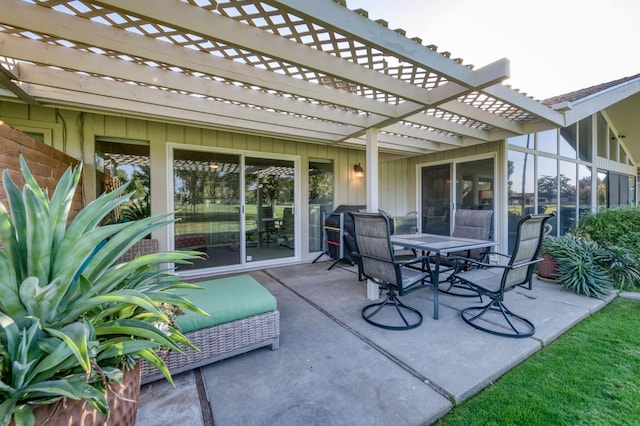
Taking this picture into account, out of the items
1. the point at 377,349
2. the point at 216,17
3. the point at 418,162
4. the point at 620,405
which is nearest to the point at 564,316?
the point at 620,405

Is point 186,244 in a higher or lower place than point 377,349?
higher

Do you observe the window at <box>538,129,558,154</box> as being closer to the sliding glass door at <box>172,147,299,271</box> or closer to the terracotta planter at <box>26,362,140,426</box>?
the sliding glass door at <box>172,147,299,271</box>

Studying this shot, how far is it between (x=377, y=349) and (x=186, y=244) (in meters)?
3.58

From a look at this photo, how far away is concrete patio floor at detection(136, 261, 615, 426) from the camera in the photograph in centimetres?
157

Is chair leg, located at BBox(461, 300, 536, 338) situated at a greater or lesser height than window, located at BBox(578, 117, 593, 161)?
lesser

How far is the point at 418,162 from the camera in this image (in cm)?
684

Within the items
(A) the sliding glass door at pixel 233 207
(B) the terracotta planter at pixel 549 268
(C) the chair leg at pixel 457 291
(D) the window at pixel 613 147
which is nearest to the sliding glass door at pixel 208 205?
(A) the sliding glass door at pixel 233 207

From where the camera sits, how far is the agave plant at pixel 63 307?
711 millimetres

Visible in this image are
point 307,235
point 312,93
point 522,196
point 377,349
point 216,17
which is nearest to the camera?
point 216,17

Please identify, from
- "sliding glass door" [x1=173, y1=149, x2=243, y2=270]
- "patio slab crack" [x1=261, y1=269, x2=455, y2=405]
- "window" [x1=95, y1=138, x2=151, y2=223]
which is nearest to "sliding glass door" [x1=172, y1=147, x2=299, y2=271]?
"sliding glass door" [x1=173, y1=149, x2=243, y2=270]

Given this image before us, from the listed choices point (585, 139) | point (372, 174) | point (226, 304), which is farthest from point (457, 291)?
point (585, 139)

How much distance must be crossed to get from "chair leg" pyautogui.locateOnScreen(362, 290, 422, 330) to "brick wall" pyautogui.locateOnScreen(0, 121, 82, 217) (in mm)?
3067

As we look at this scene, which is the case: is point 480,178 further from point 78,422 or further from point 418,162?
point 78,422

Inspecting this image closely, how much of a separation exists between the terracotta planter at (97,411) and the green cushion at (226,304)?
872mm
